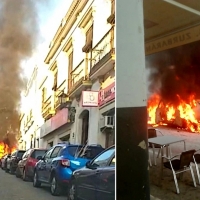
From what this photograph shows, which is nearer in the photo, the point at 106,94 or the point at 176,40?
the point at 106,94

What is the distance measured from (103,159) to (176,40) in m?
0.73

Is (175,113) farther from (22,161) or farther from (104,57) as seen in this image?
(22,161)

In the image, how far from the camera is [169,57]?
1826 mm

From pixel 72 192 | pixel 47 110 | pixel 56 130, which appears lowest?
pixel 72 192

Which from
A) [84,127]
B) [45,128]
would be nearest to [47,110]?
[45,128]

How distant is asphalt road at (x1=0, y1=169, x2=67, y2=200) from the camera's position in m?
1.62

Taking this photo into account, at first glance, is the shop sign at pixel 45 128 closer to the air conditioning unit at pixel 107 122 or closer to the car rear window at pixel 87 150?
the car rear window at pixel 87 150

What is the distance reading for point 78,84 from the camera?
173cm

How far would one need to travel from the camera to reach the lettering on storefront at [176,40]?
5.91ft

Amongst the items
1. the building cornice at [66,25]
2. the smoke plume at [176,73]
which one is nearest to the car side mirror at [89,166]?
the smoke plume at [176,73]

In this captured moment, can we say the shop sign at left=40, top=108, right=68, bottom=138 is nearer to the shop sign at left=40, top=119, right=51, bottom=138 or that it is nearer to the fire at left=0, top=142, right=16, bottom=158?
the shop sign at left=40, top=119, right=51, bottom=138

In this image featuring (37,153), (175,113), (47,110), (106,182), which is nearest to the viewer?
(106,182)

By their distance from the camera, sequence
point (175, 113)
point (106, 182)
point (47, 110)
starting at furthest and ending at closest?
point (47, 110)
point (175, 113)
point (106, 182)

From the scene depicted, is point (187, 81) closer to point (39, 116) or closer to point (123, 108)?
point (123, 108)
